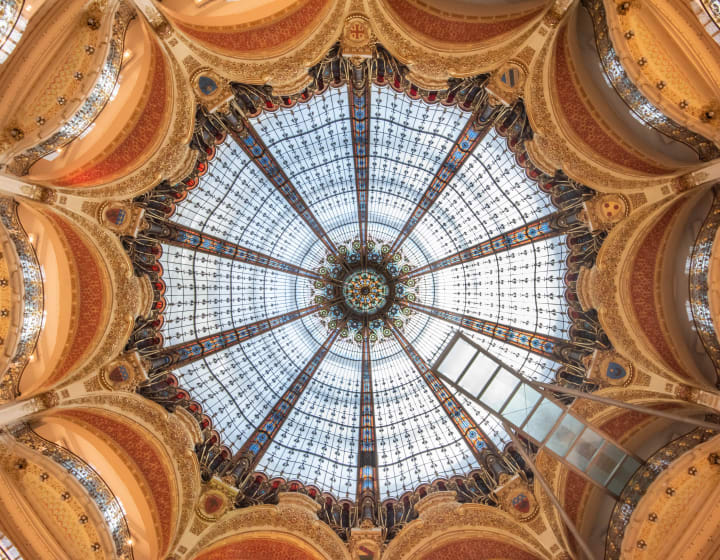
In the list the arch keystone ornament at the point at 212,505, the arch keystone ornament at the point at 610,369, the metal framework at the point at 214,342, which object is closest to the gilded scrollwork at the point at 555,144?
the arch keystone ornament at the point at 610,369

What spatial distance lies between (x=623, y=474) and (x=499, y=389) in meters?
5.36

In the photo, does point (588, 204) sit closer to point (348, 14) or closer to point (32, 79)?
point (348, 14)

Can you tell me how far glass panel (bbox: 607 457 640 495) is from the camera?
47.9 feet

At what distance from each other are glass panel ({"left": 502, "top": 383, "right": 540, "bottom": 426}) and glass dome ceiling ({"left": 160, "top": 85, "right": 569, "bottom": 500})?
14.5 feet

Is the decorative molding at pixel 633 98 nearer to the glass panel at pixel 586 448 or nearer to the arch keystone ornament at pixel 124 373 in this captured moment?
the glass panel at pixel 586 448

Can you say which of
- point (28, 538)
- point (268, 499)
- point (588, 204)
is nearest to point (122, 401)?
point (28, 538)

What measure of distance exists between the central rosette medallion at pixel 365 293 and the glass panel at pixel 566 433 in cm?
998

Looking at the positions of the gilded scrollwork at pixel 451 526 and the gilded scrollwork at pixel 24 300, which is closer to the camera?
the gilded scrollwork at pixel 24 300

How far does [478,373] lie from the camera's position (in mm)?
14773

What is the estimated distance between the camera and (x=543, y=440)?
13.9 meters

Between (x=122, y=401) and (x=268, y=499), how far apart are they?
23.2ft

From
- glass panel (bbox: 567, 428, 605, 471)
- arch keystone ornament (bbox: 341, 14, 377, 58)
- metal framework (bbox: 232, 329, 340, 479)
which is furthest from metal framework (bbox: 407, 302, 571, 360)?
arch keystone ornament (bbox: 341, 14, 377, 58)

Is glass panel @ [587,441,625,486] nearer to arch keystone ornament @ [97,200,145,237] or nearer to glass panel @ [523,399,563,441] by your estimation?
glass panel @ [523,399,563,441]

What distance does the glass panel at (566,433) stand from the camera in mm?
13875
